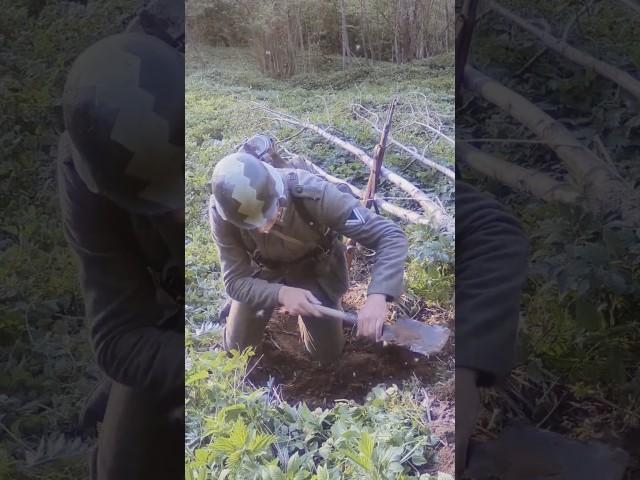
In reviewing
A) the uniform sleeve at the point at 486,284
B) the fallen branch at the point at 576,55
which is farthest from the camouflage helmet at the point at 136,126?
the fallen branch at the point at 576,55

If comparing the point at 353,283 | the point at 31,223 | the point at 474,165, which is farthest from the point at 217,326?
the point at 474,165

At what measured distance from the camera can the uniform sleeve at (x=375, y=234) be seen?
3803 millimetres

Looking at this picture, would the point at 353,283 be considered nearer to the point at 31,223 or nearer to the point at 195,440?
the point at 195,440

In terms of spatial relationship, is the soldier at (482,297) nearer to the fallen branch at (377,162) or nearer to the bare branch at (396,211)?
the bare branch at (396,211)

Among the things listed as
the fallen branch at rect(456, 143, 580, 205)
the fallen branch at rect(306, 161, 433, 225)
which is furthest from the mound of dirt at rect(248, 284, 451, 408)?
the fallen branch at rect(456, 143, 580, 205)

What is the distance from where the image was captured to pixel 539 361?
3.97 meters

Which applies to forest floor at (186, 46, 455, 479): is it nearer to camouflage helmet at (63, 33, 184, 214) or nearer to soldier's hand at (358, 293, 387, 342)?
soldier's hand at (358, 293, 387, 342)

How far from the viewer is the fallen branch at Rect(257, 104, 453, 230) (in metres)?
3.80

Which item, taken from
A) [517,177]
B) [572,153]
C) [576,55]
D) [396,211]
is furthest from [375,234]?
[576,55]

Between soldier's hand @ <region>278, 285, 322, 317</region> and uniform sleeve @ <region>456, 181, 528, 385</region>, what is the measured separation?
2.46 feet

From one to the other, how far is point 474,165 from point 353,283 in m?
0.89

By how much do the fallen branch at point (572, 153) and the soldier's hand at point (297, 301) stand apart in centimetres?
137

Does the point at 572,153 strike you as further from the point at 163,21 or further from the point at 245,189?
the point at 163,21

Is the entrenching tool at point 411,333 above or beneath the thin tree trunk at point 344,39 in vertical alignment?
beneath
